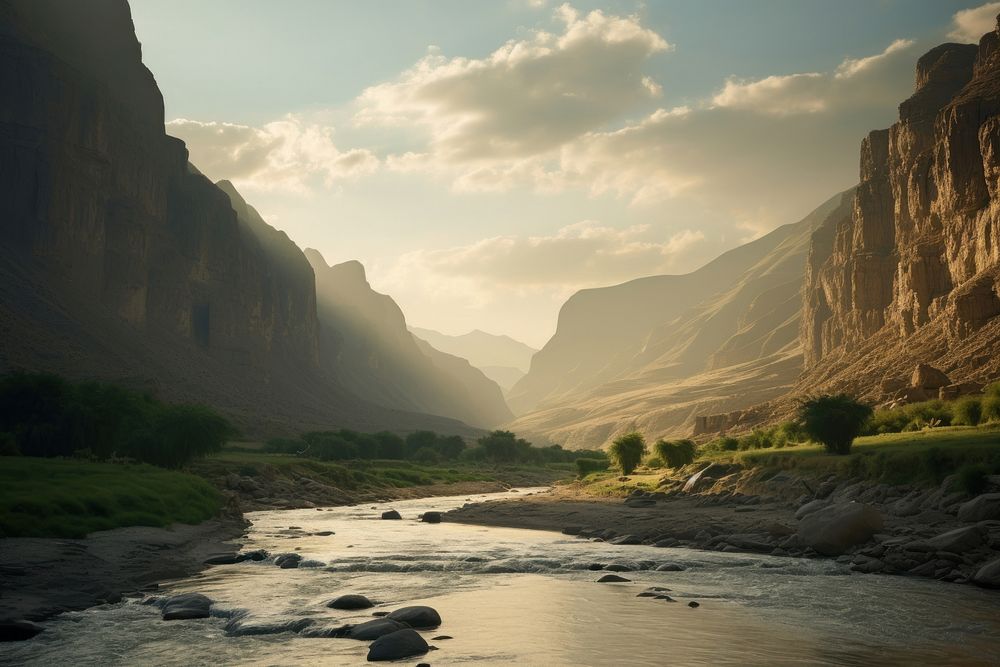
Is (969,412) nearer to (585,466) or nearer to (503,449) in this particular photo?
(585,466)

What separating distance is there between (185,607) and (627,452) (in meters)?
63.7

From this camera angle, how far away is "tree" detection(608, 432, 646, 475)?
8100 centimetres

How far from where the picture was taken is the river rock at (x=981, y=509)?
28.3 metres

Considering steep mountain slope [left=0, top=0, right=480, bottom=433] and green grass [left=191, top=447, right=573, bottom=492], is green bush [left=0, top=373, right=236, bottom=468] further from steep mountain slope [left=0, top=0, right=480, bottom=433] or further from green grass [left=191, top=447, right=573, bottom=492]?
steep mountain slope [left=0, top=0, right=480, bottom=433]

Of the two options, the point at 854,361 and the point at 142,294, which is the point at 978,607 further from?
the point at 142,294

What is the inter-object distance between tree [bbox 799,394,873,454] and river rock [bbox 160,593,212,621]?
126 ft

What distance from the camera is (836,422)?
47906mm

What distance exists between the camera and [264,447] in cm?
11138

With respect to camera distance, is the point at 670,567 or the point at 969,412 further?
the point at 969,412

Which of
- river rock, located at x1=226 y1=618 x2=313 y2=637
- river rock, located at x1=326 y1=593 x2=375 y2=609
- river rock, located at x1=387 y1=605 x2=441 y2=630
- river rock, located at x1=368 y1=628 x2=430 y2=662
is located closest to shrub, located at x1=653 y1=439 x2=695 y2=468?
river rock, located at x1=326 y1=593 x2=375 y2=609

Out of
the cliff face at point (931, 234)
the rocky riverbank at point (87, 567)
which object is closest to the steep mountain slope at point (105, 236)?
the rocky riverbank at point (87, 567)

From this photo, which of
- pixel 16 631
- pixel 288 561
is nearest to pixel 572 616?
pixel 16 631

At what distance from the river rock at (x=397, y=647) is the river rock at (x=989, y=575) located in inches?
674

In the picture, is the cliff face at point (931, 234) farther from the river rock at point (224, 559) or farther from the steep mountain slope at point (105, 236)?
the steep mountain slope at point (105, 236)
